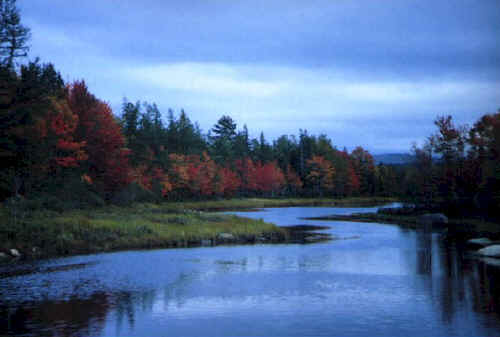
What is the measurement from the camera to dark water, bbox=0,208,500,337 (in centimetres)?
1547

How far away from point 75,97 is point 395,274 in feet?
129

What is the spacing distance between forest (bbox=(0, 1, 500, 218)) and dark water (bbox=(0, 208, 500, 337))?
12.1 meters

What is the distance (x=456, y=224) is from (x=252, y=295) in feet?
126

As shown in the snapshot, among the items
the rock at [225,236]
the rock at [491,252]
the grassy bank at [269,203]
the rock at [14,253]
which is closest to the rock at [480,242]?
the rock at [491,252]

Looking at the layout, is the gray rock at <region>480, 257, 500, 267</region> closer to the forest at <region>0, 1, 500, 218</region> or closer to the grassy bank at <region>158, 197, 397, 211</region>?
the forest at <region>0, 1, 500, 218</region>

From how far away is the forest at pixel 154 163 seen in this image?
35594 millimetres

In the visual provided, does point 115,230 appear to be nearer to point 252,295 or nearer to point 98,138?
point 252,295

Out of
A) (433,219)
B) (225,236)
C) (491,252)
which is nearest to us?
(491,252)

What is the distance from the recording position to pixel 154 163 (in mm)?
88750

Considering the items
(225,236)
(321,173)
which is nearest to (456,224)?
(225,236)

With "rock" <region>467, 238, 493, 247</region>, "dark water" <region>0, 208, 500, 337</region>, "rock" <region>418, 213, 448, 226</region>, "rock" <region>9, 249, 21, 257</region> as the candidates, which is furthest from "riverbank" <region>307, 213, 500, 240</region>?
"rock" <region>9, 249, 21, 257</region>

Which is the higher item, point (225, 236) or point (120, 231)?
point (120, 231)

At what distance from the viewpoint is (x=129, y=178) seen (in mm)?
55438

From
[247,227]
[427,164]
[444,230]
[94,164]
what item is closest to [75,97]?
[94,164]
